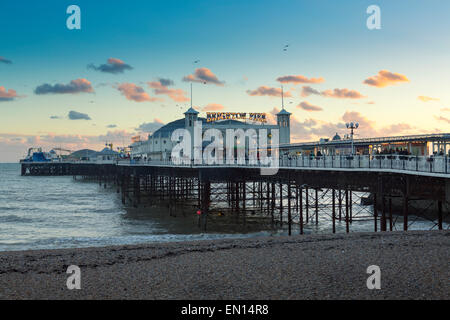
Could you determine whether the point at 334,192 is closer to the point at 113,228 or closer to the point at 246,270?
the point at 113,228

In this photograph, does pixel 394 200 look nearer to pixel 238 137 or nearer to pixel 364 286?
pixel 238 137

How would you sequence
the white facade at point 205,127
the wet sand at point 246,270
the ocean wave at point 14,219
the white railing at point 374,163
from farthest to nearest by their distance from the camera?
1. the white facade at point 205,127
2. the ocean wave at point 14,219
3. the white railing at point 374,163
4. the wet sand at point 246,270

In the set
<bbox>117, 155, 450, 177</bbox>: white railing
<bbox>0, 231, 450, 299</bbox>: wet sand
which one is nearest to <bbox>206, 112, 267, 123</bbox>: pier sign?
<bbox>117, 155, 450, 177</bbox>: white railing

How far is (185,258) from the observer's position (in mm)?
15016

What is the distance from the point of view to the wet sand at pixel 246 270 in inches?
416

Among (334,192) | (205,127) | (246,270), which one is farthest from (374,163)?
(205,127)

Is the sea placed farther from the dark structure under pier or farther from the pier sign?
the pier sign

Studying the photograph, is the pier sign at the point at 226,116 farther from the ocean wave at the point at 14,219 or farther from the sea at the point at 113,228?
the ocean wave at the point at 14,219

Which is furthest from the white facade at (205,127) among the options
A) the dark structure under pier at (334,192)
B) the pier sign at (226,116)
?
the dark structure under pier at (334,192)

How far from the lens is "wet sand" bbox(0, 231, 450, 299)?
10.6 meters

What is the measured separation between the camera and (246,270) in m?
12.8

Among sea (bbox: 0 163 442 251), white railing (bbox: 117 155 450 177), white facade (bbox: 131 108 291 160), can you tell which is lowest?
sea (bbox: 0 163 442 251)
